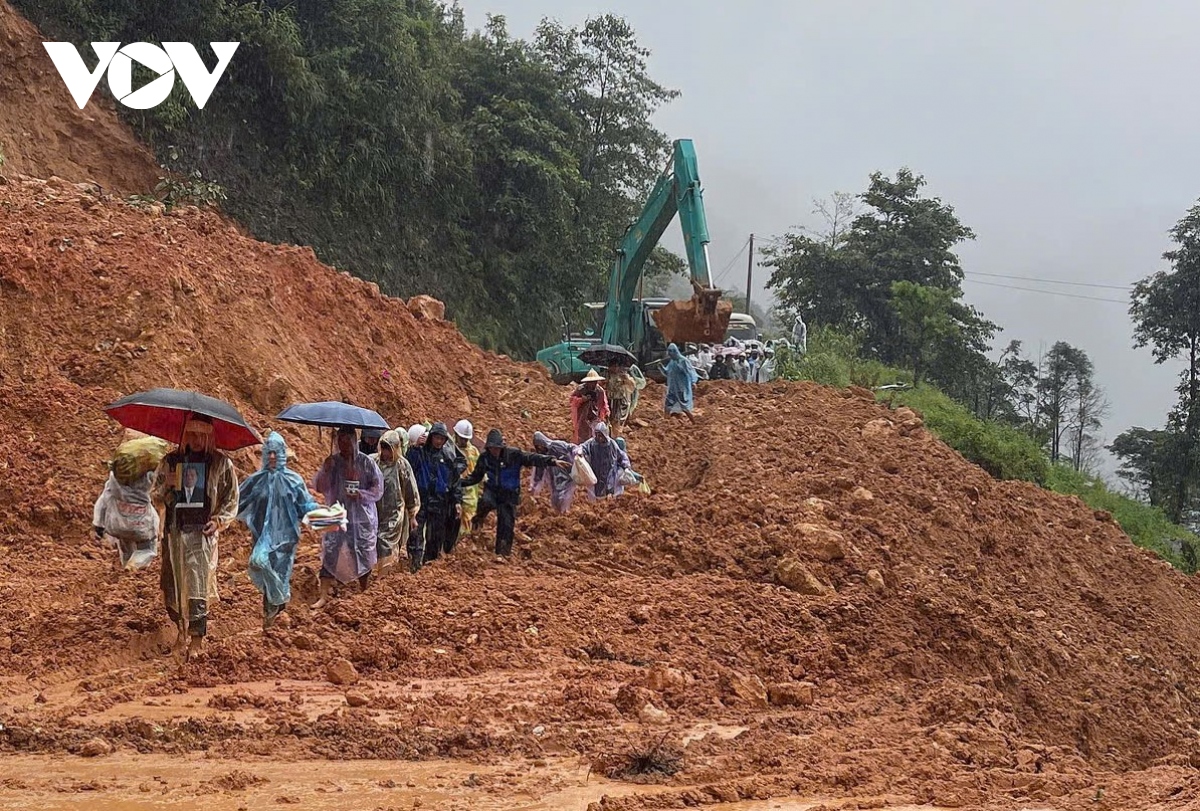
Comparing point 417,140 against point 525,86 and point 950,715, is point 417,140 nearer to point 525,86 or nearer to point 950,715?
point 525,86

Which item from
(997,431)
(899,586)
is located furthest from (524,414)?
(997,431)

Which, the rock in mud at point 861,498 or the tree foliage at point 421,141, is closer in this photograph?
the rock in mud at point 861,498

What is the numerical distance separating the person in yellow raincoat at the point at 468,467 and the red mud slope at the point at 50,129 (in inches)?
348

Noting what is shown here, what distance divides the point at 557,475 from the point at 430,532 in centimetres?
146

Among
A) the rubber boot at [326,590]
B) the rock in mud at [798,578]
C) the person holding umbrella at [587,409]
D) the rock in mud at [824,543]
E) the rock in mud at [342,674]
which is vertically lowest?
the rock in mud at [342,674]

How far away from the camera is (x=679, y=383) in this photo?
53.3 feet

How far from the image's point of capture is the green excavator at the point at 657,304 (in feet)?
58.6

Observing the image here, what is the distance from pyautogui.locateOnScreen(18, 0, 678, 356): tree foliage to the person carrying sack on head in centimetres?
1280

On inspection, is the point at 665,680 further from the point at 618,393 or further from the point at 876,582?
the point at 618,393

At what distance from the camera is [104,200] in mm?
13312

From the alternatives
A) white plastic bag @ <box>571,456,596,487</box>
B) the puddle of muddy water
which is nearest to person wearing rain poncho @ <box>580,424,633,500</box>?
white plastic bag @ <box>571,456,596,487</box>

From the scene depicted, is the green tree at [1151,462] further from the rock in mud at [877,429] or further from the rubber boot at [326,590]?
the rubber boot at [326,590]

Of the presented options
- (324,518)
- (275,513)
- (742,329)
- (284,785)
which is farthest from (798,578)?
(742,329)

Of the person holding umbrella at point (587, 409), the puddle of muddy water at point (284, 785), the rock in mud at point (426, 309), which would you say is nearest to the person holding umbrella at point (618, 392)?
the person holding umbrella at point (587, 409)
